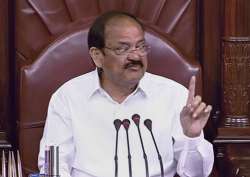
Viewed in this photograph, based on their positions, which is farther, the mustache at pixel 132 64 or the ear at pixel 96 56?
the ear at pixel 96 56

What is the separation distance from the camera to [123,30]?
101 inches

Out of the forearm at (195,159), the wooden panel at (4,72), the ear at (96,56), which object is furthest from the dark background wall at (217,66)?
the ear at (96,56)

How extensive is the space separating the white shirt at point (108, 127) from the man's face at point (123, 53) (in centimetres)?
11

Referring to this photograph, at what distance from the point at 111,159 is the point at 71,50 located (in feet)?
1.65

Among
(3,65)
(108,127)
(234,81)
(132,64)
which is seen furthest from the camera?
(3,65)

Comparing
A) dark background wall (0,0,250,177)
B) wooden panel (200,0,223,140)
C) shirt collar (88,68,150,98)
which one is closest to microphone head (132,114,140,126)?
shirt collar (88,68,150,98)

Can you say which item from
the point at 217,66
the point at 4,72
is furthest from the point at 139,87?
the point at 4,72

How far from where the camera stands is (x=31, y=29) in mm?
3037

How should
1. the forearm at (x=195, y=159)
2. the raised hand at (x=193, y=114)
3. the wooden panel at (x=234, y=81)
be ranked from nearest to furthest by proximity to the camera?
the raised hand at (x=193, y=114)
the forearm at (x=195, y=159)
the wooden panel at (x=234, y=81)

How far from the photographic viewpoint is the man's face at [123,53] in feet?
8.24

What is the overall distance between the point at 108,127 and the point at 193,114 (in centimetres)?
46

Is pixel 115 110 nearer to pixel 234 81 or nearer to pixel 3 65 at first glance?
pixel 234 81

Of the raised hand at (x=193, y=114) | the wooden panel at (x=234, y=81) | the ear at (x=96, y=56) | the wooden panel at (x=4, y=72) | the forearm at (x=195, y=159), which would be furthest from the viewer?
the wooden panel at (x=4, y=72)

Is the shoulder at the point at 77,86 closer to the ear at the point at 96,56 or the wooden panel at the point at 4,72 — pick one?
the ear at the point at 96,56
